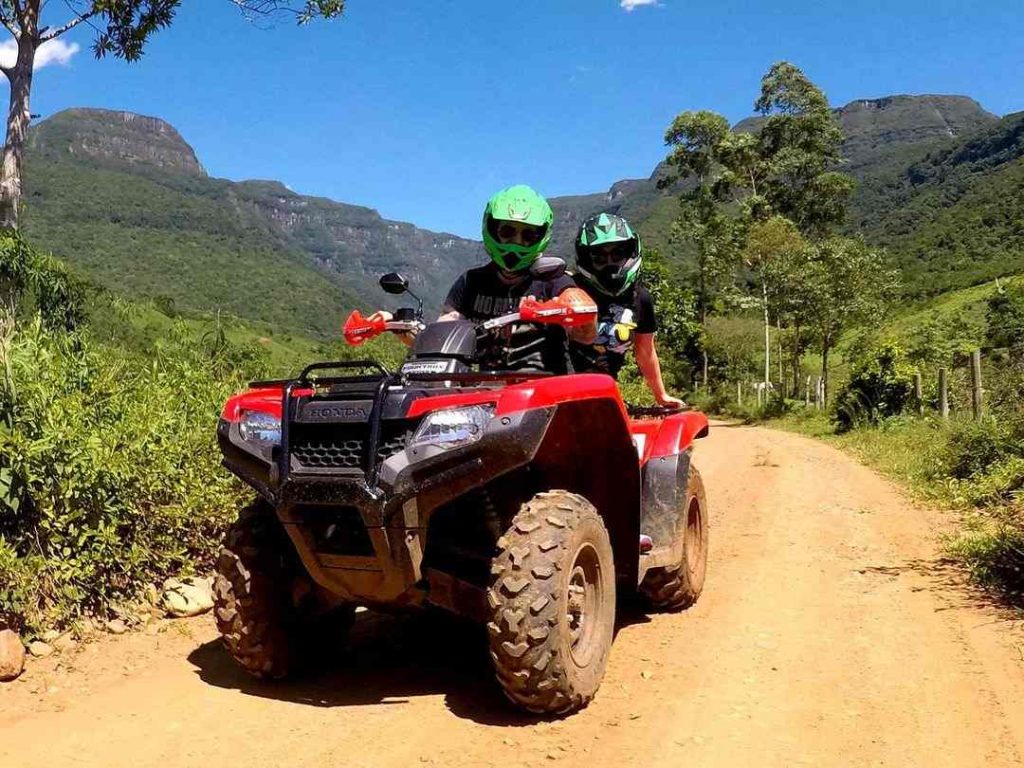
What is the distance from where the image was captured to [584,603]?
3.49m

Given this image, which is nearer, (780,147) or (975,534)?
(975,534)

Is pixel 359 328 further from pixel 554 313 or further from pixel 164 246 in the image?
pixel 164 246

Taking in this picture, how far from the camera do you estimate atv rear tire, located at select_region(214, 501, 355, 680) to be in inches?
139

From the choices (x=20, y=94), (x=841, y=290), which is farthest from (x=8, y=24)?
(x=841, y=290)

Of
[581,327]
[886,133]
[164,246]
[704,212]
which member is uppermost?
[886,133]

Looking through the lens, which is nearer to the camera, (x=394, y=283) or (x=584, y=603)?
(x=584, y=603)

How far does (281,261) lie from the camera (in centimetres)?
13812

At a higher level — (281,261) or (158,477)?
(281,261)

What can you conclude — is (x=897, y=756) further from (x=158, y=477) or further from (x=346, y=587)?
(x=158, y=477)

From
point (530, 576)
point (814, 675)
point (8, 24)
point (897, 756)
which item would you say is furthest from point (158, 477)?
point (8, 24)

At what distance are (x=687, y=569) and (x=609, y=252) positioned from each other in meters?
1.78

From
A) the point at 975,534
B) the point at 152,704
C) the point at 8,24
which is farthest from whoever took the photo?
the point at 8,24

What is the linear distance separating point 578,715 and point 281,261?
14109cm

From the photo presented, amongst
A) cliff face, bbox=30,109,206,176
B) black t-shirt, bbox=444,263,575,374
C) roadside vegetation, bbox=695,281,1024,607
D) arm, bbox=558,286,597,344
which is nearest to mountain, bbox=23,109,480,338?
cliff face, bbox=30,109,206,176
